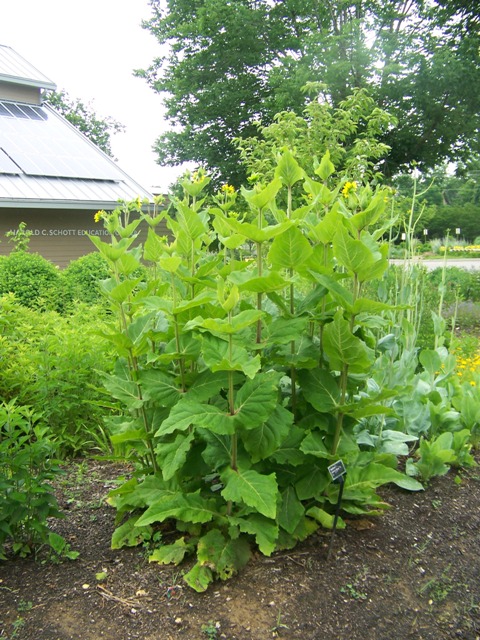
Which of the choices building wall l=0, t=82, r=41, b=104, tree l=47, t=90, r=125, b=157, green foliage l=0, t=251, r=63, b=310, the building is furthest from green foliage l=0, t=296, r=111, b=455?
tree l=47, t=90, r=125, b=157

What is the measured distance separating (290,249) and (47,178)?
39.2ft

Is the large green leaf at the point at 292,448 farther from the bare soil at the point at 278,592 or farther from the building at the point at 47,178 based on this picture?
the building at the point at 47,178

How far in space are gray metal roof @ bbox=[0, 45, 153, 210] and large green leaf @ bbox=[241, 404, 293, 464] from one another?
887 cm

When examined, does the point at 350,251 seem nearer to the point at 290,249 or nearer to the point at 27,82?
the point at 290,249

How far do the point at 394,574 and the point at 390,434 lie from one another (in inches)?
34.5

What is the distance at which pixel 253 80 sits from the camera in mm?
22438

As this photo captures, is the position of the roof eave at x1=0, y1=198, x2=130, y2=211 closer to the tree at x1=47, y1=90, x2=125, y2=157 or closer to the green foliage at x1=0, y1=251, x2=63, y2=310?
the green foliage at x1=0, y1=251, x2=63, y2=310

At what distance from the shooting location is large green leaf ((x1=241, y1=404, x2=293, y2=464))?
1.97 m

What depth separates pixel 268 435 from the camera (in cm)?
199

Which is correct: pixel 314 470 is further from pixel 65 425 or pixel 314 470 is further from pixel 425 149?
pixel 425 149

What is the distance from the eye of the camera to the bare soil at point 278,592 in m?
1.89

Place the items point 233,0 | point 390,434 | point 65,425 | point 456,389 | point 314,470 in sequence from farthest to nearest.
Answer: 1. point 233,0
2. point 456,389
3. point 65,425
4. point 390,434
5. point 314,470

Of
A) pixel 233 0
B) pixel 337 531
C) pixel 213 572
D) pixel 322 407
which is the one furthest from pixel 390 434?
pixel 233 0

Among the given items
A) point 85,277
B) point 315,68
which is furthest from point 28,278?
→ point 315,68
